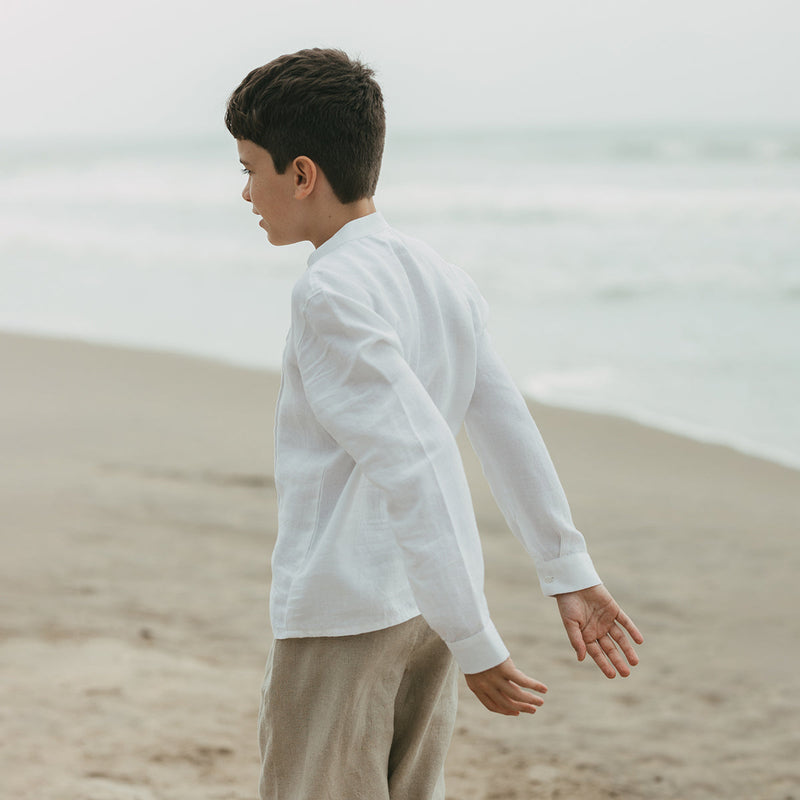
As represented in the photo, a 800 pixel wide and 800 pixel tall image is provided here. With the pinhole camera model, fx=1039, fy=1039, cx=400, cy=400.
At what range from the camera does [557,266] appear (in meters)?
13.3

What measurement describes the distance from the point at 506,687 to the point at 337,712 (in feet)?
0.89

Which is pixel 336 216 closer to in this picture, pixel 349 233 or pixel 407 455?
pixel 349 233

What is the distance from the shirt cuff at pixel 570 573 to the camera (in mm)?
1564

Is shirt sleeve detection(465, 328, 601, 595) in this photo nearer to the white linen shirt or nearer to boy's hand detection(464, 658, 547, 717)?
the white linen shirt

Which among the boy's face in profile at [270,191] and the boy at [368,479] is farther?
the boy's face in profile at [270,191]

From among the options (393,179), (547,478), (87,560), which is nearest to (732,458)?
(87,560)

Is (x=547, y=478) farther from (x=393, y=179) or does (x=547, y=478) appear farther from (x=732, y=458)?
(x=393, y=179)

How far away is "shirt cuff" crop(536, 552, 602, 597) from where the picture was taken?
1.56m

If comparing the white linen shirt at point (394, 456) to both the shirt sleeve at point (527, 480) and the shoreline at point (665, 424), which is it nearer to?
the shirt sleeve at point (527, 480)

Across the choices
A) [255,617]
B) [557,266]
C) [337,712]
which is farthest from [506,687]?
[557,266]

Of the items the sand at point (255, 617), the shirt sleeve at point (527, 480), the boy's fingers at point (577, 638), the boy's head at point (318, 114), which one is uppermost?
the boy's head at point (318, 114)

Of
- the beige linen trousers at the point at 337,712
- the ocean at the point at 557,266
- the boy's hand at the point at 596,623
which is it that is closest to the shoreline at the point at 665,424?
the ocean at the point at 557,266

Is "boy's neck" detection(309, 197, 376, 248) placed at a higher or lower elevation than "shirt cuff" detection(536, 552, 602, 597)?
higher

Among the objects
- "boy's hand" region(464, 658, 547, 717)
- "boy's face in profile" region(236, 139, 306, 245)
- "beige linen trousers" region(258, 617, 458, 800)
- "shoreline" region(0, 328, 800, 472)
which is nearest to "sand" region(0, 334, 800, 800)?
"shoreline" region(0, 328, 800, 472)
